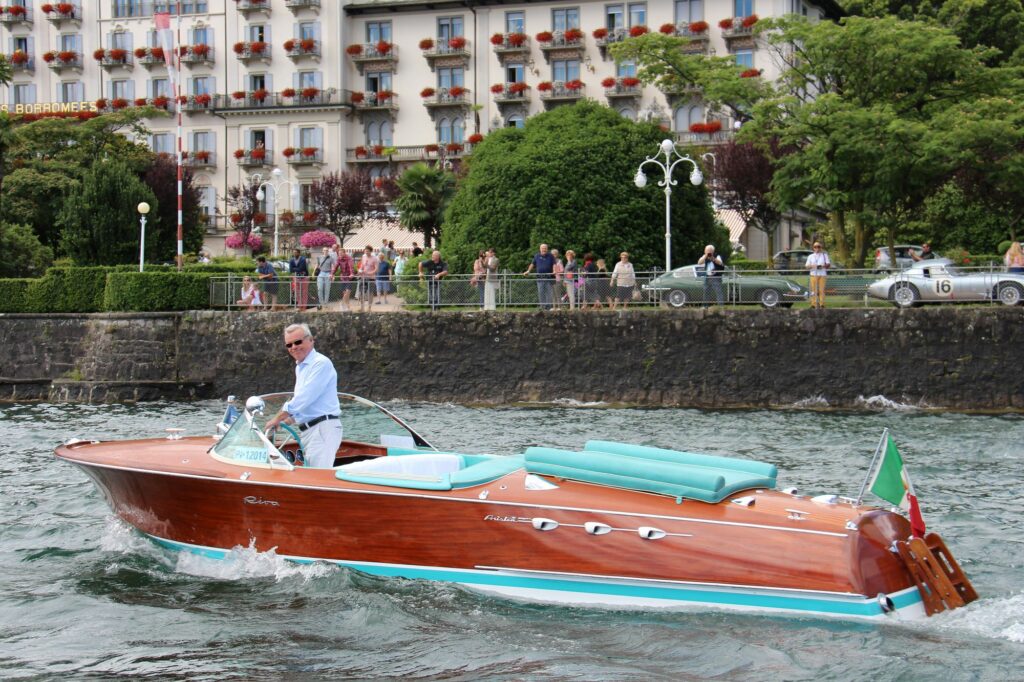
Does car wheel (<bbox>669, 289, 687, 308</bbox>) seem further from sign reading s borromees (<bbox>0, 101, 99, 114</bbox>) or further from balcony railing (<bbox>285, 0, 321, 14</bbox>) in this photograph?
sign reading s borromees (<bbox>0, 101, 99, 114</bbox>)

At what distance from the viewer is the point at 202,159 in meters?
67.9

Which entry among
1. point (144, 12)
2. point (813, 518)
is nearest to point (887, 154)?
point (813, 518)

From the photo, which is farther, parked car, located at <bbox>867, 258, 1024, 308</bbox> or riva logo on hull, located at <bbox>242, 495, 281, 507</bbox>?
parked car, located at <bbox>867, 258, 1024, 308</bbox>

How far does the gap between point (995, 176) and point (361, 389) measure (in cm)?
1721

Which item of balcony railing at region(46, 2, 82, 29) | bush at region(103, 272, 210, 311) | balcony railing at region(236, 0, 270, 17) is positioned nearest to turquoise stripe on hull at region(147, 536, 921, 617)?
bush at region(103, 272, 210, 311)

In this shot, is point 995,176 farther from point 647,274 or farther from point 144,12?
point 144,12

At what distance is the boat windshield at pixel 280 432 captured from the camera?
32.1 feet

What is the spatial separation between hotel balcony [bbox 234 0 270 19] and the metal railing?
134ft

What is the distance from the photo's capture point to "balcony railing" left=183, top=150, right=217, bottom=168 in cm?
6756

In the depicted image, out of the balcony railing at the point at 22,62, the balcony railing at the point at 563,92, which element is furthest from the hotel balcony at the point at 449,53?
the balcony railing at the point at 22,62

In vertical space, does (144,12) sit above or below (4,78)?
above

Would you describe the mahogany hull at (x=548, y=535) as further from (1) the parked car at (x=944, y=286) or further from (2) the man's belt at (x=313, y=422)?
(1) the parked car at (x=944, y=286)

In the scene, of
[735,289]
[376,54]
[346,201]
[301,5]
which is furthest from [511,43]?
[735,289]

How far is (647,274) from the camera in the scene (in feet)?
90.4
